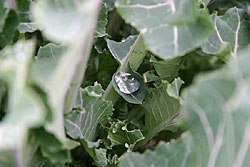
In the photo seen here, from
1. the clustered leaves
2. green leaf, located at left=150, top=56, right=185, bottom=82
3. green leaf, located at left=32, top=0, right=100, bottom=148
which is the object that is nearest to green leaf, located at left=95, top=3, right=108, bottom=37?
the clustered leaves

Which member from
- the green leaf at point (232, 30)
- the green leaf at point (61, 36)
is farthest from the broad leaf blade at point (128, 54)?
the green leaf at point (61, 36)

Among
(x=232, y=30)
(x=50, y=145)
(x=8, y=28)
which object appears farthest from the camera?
(x=232, y=30)

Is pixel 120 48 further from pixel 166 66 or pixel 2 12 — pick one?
pixel 2 12

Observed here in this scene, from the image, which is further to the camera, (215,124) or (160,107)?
(160,107)

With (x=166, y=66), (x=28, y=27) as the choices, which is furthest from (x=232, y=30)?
(x=28, y=27)

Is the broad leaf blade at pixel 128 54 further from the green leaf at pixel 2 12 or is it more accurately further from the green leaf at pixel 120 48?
the green leaf at pixel 2 12
